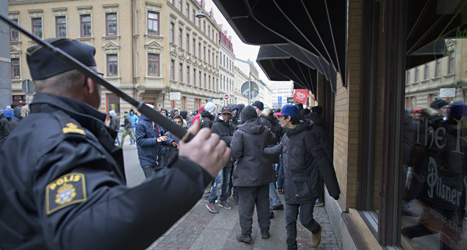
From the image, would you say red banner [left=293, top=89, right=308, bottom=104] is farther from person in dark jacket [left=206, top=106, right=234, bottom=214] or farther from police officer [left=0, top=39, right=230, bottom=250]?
police officer [left=0, top=39, right=230, bottom=250]

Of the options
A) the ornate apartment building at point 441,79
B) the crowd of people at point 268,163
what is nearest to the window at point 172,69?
the crowd of people at point 268,163

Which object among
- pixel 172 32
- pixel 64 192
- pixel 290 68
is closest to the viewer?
pixel 64 192

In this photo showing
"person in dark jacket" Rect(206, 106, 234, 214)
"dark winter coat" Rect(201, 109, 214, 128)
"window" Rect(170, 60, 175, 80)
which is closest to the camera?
"person in dark jacket" Rect(206, 106, 234, 214)

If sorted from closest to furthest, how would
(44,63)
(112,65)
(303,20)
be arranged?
(44,63) → (303,20) → (112,65)

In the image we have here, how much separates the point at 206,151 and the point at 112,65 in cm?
2939

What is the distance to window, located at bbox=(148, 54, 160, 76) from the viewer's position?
2822 cm

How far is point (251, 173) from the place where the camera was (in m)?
4.43

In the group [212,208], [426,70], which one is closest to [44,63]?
[426,70]

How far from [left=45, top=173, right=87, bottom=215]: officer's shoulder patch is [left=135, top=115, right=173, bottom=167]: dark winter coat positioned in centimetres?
447

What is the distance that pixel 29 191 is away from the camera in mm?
970

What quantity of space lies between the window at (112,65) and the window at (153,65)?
9.58ft

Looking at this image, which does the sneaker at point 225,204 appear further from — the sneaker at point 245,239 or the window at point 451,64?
the window at point 451,64

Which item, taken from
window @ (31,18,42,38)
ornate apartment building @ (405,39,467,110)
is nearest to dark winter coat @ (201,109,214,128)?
ornate apartment building @ (405,39,467,110)

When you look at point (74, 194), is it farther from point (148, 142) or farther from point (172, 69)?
point (172, 69)
